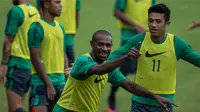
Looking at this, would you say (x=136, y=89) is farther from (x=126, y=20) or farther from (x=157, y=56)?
(x=126, y=20)

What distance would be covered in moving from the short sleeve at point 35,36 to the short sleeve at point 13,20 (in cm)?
91

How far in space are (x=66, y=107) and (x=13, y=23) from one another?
2557 millimetres

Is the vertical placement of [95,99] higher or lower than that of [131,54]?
lower

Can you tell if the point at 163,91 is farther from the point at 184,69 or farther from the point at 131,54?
the point at 184,69

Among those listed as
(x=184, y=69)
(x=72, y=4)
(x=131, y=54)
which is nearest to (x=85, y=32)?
(x=184, y=69)

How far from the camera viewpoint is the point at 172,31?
1641 cm

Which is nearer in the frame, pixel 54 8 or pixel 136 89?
pixel 136 89

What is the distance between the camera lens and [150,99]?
9344 millimetres

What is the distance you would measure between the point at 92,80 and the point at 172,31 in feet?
26.6

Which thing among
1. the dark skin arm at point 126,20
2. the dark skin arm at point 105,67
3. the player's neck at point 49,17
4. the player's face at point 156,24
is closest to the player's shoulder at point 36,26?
the player's neck at point 49,17

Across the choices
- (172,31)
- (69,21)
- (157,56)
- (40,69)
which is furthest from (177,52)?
(172,31)

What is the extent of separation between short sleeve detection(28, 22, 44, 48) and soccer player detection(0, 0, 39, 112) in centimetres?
92

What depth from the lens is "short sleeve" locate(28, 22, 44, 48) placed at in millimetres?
9883

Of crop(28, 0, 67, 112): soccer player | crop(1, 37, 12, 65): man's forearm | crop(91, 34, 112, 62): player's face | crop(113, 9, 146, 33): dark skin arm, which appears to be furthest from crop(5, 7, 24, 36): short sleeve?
crop(91, 34, 112, 62): player's face
